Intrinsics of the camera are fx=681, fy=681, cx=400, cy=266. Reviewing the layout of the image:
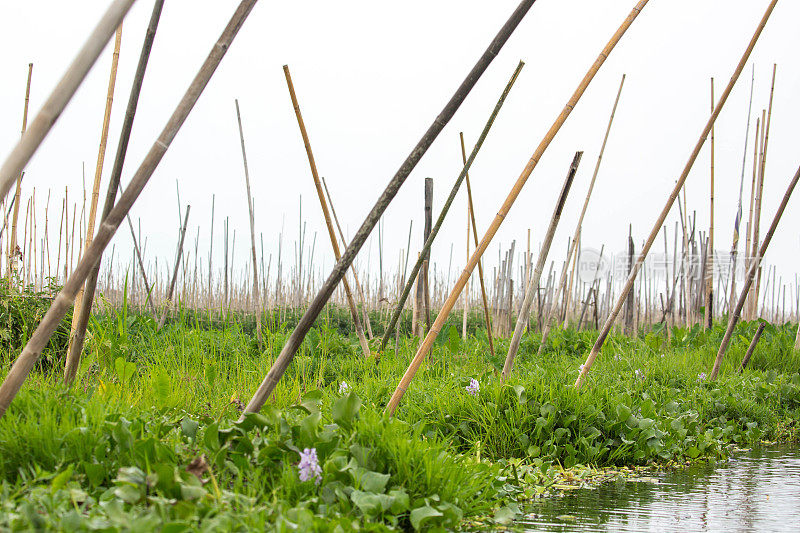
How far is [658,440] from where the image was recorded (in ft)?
9.38

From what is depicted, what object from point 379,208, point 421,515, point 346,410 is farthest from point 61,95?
point 421,515

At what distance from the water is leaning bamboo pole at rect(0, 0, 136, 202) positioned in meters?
1.58

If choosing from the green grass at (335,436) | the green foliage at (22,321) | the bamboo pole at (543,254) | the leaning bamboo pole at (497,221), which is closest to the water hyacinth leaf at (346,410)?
the green grass at (335,436)

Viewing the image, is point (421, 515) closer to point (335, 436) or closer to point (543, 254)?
point (335, 436)

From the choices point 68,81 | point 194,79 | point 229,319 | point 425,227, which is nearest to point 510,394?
point 425,227

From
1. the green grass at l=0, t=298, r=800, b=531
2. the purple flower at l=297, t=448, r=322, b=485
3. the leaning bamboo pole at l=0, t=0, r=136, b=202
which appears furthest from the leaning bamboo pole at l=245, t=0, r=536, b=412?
the leaning bamboo pole at l=0, t=0, r=136, b=202

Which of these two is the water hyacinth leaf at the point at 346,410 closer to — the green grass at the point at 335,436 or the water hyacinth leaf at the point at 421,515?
the green grass at the point at 335,436

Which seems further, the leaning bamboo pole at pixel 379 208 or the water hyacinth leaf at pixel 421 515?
the leaning bamboo pole at pixel 379 208

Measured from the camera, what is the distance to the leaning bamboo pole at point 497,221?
2.18m

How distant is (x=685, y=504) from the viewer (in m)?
2.27

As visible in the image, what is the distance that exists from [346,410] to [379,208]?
0.59 meters

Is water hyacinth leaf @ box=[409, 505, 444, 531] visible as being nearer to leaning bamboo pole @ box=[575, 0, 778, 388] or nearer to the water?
the water

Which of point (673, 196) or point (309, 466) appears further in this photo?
point (673, 196)

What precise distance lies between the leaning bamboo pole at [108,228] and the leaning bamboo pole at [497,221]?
0.96 m
